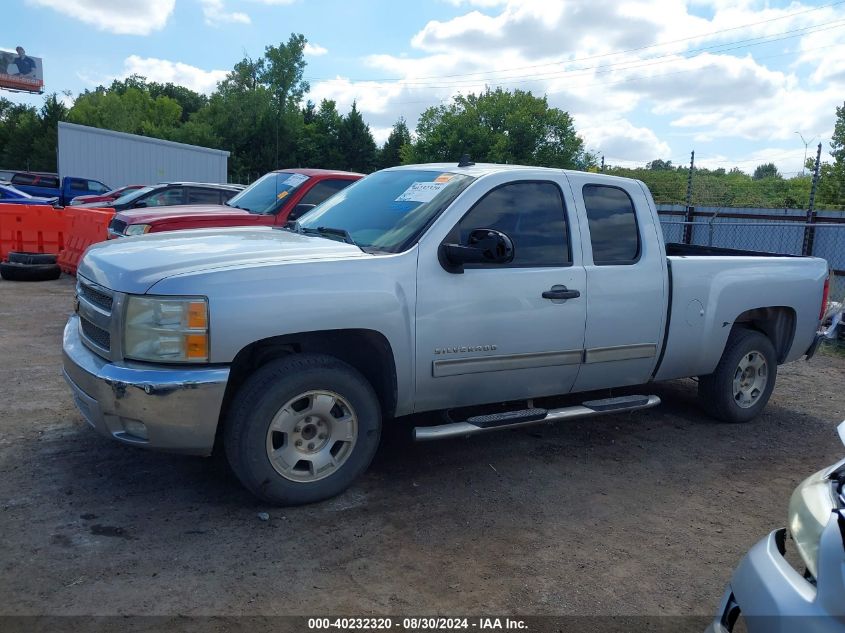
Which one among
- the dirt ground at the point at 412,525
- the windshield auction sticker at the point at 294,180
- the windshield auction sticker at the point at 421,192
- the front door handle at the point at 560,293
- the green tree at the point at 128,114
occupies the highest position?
the green tree at the point at 128,114

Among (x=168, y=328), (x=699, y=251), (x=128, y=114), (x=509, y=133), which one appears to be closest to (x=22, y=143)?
(x=128, y=114)

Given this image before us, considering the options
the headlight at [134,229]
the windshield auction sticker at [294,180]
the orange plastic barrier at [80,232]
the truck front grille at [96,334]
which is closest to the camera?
the truck front grille at [96,334]

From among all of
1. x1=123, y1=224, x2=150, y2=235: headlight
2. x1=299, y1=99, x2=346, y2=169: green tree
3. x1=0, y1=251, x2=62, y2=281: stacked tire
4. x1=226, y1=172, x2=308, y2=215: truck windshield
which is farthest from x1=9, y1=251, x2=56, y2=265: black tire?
x1=299, y1=99, x2=346, y2=169: green tree

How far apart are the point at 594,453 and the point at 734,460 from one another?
3.29 ft

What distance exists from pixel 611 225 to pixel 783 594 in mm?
3280

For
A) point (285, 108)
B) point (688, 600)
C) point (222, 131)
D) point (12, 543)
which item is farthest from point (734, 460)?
point (285, 108)

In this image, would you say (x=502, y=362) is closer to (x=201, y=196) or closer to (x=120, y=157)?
(x=201, y=196)

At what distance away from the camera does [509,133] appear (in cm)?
5109

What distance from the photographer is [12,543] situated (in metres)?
3.50

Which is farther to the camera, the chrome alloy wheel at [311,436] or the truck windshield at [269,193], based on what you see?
the truck windshield at [269,193]

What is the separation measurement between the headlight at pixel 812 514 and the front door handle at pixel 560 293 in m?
2.25

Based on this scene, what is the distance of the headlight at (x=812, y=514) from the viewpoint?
2168mm

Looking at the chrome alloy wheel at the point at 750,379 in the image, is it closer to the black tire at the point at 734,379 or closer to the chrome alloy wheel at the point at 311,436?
the black tire at the point at 734,379

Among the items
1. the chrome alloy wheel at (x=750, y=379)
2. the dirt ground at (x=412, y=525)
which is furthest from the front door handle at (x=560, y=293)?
the chrome alloy wheel at (x=750, y=379)
